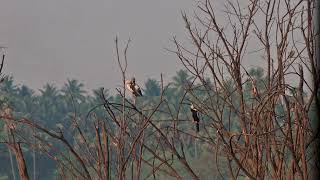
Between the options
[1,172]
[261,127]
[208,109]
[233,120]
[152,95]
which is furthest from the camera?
[152,95]

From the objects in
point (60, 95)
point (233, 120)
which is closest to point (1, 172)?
point (60, 95)

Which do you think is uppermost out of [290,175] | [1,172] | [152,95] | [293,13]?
[152,95]

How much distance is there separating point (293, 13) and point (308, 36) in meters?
0.40

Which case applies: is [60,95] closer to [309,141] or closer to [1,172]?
[1,172]

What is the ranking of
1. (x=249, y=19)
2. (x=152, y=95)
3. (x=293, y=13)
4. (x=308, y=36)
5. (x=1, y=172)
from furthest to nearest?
(x=152, y=95) → (x=1, y=172) → (x=249, y=19) → (x=293, y=13) → (x=308, y=36)

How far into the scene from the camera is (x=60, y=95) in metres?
58.2

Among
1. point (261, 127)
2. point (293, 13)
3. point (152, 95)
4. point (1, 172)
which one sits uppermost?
point (152, 95)

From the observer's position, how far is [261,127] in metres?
2.34

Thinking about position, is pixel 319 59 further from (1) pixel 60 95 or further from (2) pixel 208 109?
(1) pixel 60 95

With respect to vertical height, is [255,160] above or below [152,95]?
below

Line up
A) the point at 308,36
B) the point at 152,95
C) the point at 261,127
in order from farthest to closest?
the point at 152,95
the point at 261,127
the point at 308,36

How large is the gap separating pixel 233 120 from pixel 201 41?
133 ft

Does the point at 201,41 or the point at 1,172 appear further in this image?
the point at 1,172

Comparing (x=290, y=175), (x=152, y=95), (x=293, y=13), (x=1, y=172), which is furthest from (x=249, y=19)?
(x=152, y=95)
